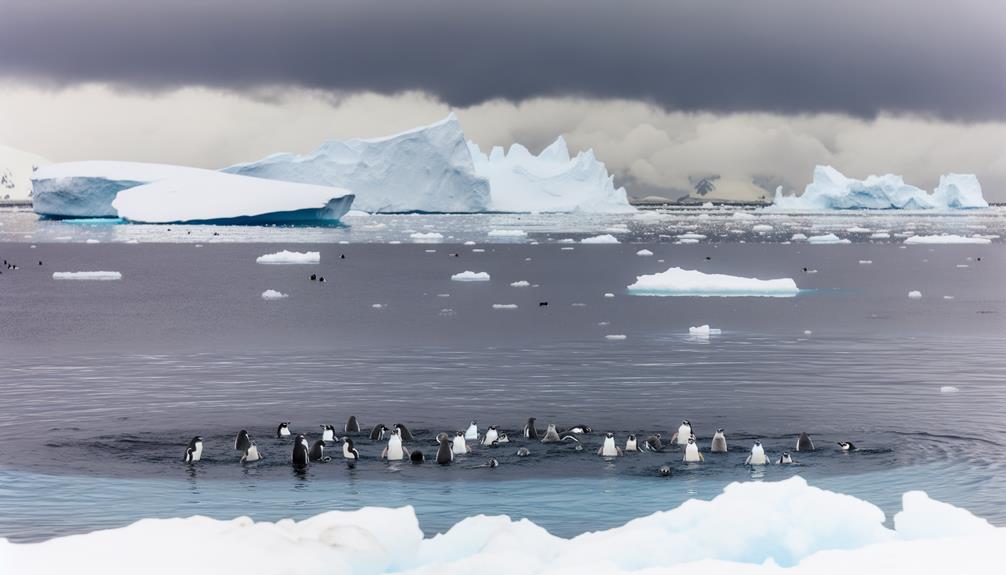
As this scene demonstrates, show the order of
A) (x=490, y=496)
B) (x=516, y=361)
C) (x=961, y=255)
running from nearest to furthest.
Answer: (x=490, y=496)
(x=516, y=361)
(x=961, y=255)

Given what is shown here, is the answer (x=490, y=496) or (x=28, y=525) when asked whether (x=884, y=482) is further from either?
(x=28, y=525)

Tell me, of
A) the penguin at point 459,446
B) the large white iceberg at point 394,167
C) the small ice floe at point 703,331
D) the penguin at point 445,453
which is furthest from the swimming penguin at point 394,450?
Result: the large white iceberg at point 394,167

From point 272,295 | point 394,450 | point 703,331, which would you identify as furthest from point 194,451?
point 272,295

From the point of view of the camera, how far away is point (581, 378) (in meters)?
24.5

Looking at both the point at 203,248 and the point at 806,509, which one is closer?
the point at 806,509

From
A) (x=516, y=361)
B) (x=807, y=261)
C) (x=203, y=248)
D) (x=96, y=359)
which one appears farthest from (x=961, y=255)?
(x=96, y=359)

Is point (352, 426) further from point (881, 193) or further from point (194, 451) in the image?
point (881, 193)

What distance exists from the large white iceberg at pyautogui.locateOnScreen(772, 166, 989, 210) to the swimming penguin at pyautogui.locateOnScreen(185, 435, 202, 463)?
15823cm

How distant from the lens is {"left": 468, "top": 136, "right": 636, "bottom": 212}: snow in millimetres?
158000

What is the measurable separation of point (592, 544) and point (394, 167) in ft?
365

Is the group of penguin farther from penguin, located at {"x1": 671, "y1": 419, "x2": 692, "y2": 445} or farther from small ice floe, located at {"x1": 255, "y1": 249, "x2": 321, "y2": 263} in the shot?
small ice floe, located at {"x1": 255, "y1": 249, "x2": 321, "y2": 263}

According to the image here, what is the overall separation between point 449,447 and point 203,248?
205ft

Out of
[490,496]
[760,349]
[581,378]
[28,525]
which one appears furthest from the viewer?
[760,349]

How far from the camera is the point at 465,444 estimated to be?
675 inches
